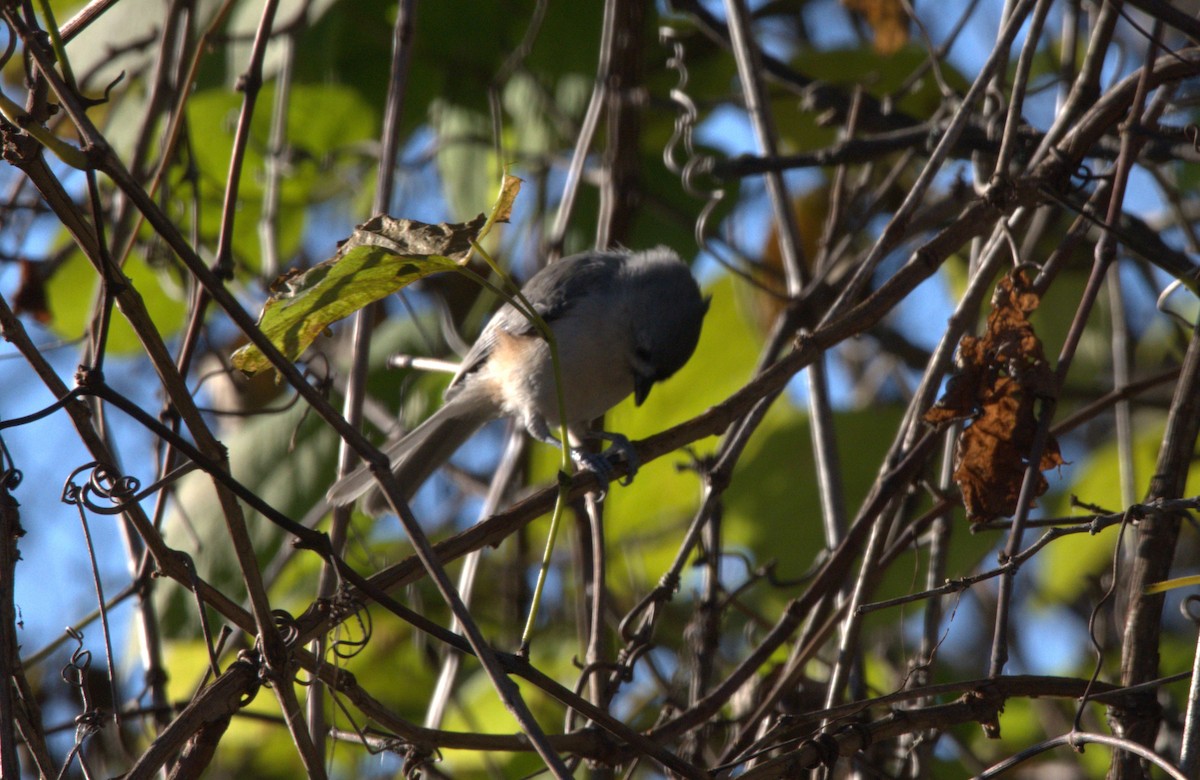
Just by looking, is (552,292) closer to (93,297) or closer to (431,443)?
(431,443)

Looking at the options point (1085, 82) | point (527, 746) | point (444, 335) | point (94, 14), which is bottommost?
point (527, 746)

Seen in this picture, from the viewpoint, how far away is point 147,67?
3.39m

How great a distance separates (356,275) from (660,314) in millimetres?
2071

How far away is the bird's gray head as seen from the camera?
3412 mm

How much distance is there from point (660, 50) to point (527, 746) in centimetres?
283

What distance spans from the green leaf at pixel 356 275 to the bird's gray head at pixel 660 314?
190 cm

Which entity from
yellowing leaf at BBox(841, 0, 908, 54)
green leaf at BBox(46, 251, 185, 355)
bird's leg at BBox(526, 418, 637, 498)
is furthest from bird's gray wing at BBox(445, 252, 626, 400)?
yellowing leaf at BBox(841, 0, 908, 54)

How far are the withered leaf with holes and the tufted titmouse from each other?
1.44m

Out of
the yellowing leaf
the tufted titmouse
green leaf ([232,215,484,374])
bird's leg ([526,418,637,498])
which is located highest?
the yellowing leaf

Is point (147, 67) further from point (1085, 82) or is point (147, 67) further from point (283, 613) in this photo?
point (1085, 82)

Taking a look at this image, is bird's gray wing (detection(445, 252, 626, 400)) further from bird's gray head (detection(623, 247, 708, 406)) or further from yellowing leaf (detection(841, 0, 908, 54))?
yellowing leaf (detection(841, 0, 908, 54))

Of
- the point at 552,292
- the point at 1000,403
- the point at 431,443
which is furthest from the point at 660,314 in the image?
the point at 1000,403

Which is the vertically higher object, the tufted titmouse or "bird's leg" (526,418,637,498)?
the tufted titmouse

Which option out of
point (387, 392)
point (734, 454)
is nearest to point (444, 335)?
point (387, 392)
